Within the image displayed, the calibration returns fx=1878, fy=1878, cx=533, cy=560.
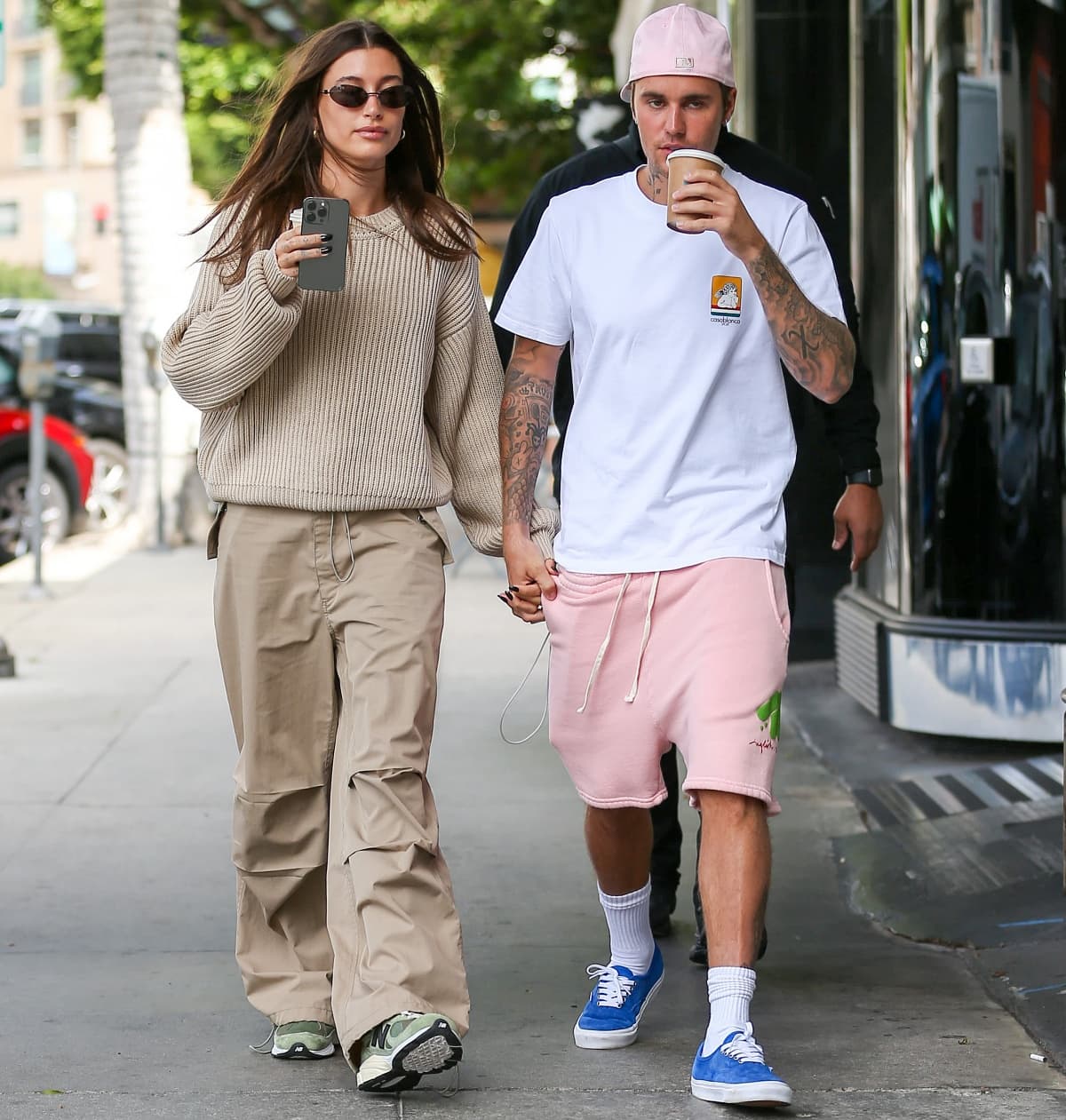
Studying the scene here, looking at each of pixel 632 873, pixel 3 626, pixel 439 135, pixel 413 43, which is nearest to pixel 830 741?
pixel 632 873

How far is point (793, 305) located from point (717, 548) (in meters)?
0.45

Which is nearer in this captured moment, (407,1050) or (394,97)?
(407,1050)

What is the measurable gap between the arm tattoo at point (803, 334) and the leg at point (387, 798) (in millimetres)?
772

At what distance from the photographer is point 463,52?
73.2 ft

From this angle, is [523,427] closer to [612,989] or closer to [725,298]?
[725,298]

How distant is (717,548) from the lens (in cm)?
340

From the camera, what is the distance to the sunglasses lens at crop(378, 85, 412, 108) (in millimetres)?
3484

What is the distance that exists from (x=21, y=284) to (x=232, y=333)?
48221 millimetres

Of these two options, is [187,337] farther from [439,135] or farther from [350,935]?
[350,935]

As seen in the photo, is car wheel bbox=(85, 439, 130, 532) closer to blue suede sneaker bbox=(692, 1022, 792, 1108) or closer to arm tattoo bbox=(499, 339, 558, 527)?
arm tattoo bbox=(499, 339, 558, 527)

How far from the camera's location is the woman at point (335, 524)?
3.38 m

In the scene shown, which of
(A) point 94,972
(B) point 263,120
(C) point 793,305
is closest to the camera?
(C) point 793,305

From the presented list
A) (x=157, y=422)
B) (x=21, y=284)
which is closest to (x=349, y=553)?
(x=157, y=422)

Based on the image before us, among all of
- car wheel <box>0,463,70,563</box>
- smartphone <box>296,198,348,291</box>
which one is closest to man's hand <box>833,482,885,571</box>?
smartphone <box>296,198,348,291</box>
